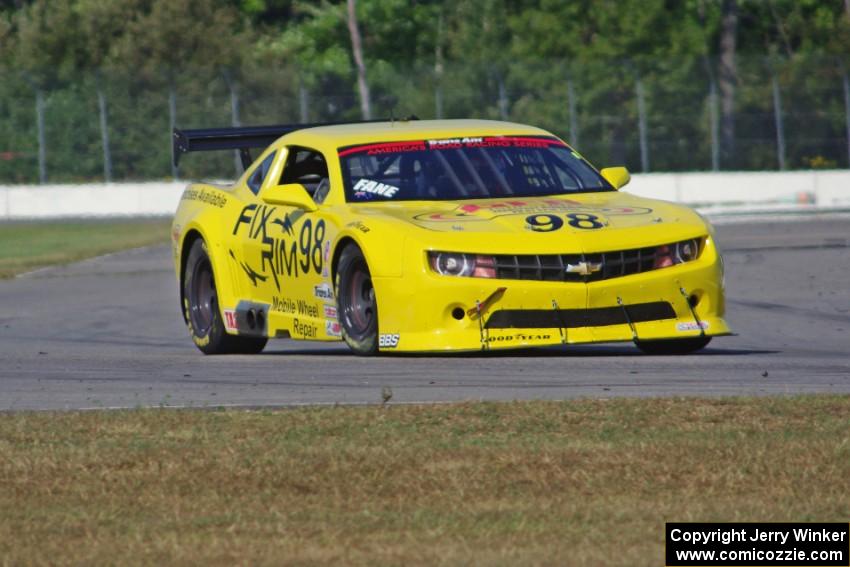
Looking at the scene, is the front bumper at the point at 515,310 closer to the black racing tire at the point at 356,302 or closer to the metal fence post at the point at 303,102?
the black racing tire at the point at 356,302

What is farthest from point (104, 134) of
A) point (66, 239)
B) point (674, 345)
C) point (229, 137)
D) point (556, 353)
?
point (674, 345)

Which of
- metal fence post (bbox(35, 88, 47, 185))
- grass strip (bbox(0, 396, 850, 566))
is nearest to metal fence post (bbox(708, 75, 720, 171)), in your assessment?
metal fence post (bbox(35, 88, 47, 185))

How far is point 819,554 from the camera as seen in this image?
548cm

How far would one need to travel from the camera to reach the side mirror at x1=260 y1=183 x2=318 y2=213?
1141 centimetres

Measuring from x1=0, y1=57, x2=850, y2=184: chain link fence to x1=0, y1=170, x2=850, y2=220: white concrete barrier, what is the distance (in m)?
0.84

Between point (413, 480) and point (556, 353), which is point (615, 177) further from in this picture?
point (413, 480)

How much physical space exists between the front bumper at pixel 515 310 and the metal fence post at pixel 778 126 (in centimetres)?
3171

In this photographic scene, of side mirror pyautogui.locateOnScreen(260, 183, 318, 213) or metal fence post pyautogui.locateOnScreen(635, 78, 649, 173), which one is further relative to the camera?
metal fence post pyautogui.locateOnScreen(635, 78, 649, 173)

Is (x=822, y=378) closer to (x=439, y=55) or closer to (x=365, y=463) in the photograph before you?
(x=365, y=463)

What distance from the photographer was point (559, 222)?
10.6 meters

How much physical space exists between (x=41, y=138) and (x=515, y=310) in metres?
34.2

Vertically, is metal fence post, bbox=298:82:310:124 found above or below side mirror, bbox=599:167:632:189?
below

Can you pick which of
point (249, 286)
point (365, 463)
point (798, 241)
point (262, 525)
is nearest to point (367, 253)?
point (249, 286)

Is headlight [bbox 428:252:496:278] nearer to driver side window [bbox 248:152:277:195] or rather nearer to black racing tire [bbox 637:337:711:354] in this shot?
black racing tire [bbox 637:337:711:354]
